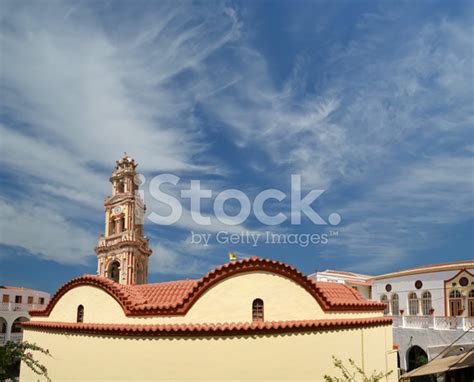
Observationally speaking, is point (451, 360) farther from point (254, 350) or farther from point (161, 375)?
point (161, 375)

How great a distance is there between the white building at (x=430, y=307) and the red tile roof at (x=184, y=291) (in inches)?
386

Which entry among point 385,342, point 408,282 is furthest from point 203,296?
point 408,282

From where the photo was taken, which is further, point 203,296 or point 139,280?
point 139,280

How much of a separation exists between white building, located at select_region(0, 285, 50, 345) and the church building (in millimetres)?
26209

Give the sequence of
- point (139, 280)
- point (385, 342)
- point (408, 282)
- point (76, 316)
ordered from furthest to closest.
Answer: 1. point (139, 280)
2. point (408, 282)
3. point (385, 342)
4. point (76, 316)

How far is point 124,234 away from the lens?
120 feet

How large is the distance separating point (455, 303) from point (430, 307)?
186 centimetres

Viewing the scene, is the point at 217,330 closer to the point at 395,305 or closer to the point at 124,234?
the point at 395,305

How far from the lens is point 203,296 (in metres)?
11.6

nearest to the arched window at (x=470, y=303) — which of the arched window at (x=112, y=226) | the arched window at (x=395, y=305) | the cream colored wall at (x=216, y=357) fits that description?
the arched window at (x=395, y=305)

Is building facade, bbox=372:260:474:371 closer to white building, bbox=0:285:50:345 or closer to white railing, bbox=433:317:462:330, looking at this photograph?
white railing, bbox=433:317:462:330

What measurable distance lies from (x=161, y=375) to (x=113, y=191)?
1159 inches

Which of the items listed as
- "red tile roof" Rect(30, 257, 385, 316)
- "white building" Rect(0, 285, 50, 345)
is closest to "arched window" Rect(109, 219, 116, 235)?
"white building" Rect(0, 285, 50, 345)

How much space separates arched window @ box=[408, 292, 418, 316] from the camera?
2816 centimetres
